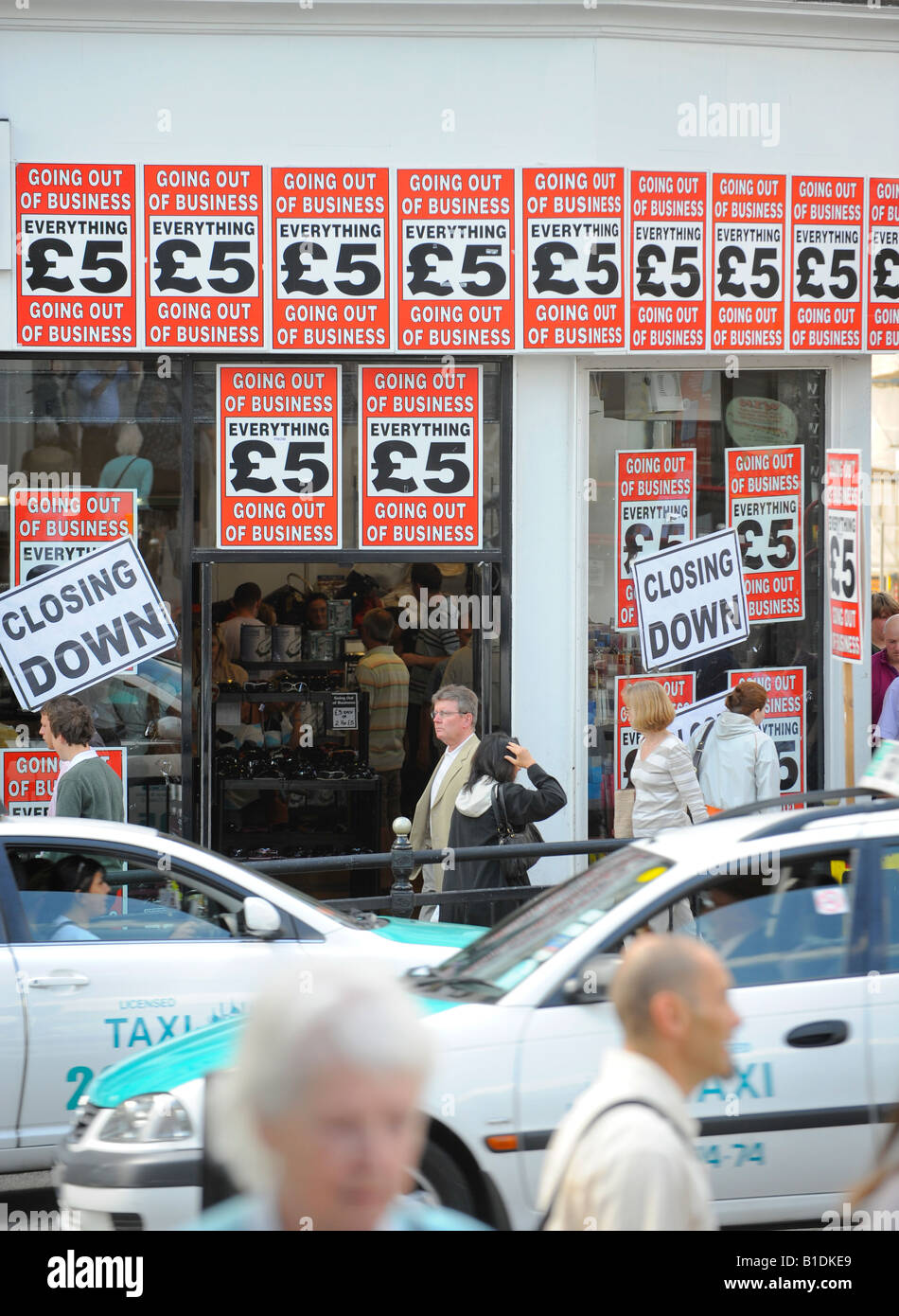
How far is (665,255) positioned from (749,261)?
2.19 ft

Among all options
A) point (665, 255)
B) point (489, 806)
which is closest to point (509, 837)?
point (489, 806)

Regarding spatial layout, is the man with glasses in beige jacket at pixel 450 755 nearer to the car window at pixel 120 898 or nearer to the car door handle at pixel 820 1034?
the car window at pixel 120 898

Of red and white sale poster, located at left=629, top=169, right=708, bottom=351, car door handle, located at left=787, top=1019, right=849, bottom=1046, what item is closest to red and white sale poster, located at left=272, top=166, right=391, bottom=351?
red and white sale poster, located at left=629, top=169, right=708, bottom=351

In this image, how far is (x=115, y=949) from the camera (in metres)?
6.14

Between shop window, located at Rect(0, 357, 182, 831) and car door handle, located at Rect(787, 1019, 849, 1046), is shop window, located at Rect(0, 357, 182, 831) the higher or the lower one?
the higher one

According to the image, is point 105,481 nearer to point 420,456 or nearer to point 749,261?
point 420,456

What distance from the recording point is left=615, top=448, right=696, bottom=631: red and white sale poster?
11164 millimetres

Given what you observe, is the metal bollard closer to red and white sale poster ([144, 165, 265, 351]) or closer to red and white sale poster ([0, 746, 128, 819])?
red and white sale poster ([0, 746, 128, 819])

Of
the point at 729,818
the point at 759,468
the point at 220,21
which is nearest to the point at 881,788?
the point at 729,818

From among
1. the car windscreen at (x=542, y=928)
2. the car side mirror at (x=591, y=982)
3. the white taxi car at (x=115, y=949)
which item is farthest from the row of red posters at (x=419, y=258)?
the car side mirror at (x=591, y=982)

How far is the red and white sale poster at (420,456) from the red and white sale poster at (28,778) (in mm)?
2770

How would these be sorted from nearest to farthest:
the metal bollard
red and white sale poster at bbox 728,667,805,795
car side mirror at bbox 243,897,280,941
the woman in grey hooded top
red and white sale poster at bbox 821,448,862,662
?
car side mirror at bbox 243,897,280,941 < the metal bollard < red and white sale poster at bbox 821,448,862,662 < the woman in grey hooded top < red and white sale poster at bbox 728,667,805,795

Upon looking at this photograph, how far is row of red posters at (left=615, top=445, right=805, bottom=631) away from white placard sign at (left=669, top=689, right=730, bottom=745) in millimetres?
721

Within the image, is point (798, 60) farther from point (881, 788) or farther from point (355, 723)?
point (881, 788)
